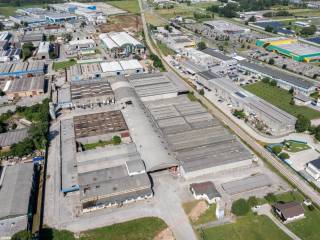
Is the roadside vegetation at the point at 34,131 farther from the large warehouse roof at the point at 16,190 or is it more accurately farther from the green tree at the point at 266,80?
the green tree at the point at 266,80

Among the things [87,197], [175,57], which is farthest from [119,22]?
[87,197]

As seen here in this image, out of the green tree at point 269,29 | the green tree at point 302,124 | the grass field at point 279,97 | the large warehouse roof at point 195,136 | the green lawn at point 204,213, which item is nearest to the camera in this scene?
the green lawn at point 204,213

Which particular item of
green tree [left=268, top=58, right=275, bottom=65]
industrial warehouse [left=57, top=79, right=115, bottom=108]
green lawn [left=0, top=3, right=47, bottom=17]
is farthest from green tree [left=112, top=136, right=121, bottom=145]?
green lawn [left=0, top=3, right=47, bottom=17]

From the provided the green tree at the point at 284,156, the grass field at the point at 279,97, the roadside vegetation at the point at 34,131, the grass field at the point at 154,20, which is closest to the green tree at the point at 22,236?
the roadside vegetation at the point at 34,131

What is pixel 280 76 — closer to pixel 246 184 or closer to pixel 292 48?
pixel 292 48

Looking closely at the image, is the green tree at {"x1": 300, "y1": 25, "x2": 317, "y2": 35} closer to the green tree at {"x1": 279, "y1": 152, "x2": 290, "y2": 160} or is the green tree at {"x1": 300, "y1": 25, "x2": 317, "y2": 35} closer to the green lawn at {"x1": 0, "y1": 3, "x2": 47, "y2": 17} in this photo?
the green tree at {"x1": 279, "y1": 152, "x2": 290, "y2": 160}

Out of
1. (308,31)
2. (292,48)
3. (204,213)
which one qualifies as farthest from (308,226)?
(308,31)
